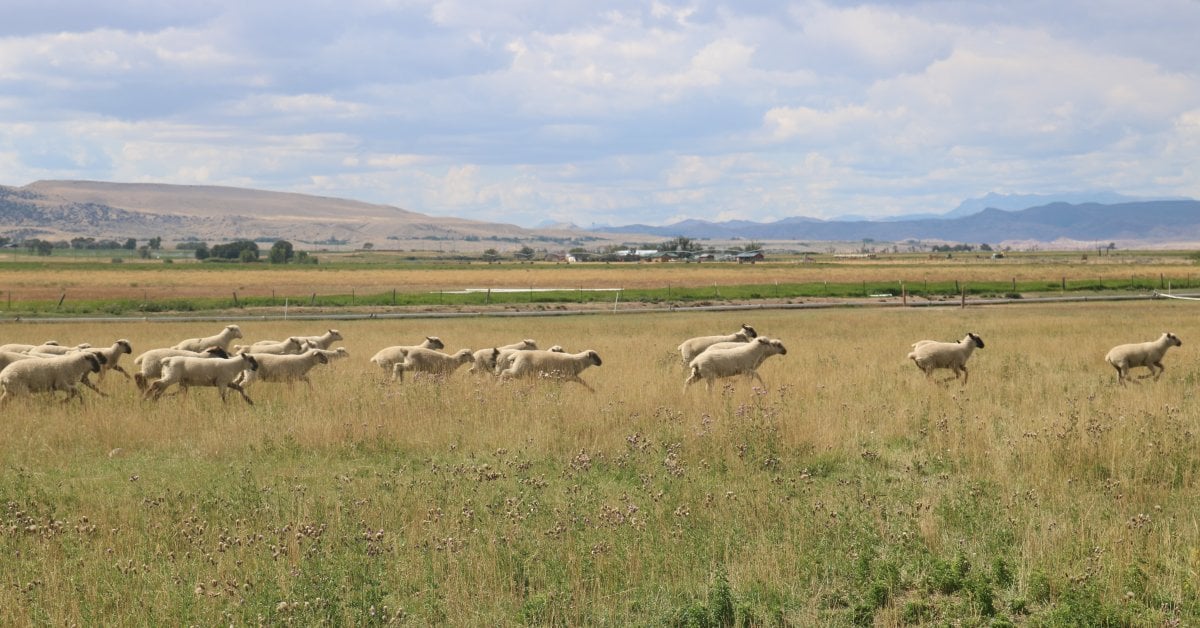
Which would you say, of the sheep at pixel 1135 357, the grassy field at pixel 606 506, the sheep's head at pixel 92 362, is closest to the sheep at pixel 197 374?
the grassy field at pixel 606 506

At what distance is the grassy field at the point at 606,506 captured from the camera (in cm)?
803

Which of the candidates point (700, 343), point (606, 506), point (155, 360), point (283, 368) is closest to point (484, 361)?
point (283, 368)

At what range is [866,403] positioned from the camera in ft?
57.5

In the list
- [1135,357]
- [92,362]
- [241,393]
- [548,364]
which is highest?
[1135,357]

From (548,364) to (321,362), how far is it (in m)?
5.04

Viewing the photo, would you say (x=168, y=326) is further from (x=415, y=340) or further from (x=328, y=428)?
(x=328, y=428)

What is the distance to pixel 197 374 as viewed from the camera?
18.8 meters

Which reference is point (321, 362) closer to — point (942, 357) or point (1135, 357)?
point (942, 357)

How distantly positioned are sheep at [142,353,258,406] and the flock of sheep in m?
0.02

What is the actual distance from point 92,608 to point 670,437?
8.13 meters

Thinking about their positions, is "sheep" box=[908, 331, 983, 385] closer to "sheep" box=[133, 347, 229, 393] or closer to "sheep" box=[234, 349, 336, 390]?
Result: "sheep" box=[234, 349, 336, 390]

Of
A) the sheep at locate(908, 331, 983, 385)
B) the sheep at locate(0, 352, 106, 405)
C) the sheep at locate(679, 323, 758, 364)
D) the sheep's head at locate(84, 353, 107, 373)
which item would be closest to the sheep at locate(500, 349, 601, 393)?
the sheep at locate(679, 323, 758, 364)

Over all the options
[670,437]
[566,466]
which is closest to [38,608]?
[566,466]

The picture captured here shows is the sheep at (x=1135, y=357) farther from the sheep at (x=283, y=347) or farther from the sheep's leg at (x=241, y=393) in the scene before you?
the sheep at (x=283, y=347)
